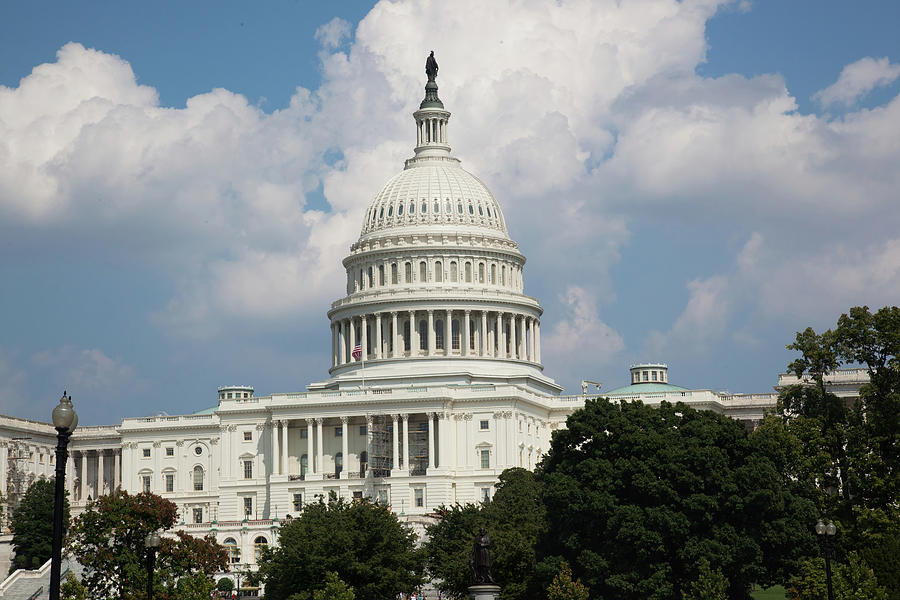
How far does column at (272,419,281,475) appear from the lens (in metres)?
146

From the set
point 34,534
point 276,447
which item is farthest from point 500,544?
point 276,447

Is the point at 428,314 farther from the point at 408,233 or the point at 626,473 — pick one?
the point at 626,473

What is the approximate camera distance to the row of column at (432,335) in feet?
522

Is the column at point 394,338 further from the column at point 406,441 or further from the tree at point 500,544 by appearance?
the tree at point 500,544

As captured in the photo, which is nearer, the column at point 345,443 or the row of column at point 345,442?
the row of column at point 345,442

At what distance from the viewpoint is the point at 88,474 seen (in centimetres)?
17875

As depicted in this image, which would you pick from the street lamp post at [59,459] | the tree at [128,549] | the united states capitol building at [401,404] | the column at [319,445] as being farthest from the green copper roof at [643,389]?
the street lamp post at [59,459]

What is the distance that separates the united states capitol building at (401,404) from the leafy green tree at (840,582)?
216 feet

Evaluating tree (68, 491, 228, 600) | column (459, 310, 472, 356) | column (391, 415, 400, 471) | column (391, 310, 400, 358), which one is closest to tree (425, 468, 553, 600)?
tree (68, 491, 228, 600)

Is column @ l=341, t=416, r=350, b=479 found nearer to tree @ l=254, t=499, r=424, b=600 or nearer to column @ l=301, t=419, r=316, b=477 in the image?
column @ l=301, t=419, r=316, b=477

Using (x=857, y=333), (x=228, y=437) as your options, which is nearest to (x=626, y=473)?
(x=857, y=333)

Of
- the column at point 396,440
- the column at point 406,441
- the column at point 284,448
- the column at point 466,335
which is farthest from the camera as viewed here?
the column at point 466,335

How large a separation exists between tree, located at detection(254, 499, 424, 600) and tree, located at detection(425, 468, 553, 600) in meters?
2.46

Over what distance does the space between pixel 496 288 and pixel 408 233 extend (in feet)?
37.3
